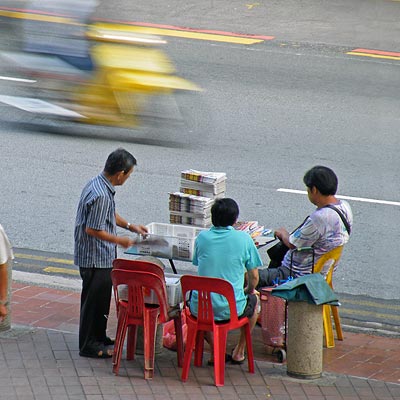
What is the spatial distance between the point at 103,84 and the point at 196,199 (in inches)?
230

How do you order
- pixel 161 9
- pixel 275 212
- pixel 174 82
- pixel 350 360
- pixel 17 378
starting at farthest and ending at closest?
pixel 161 9
pixel 174 82
pixel 275 212
pixel 350 360
pixel 17 378

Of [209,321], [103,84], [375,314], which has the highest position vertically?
[103,84]

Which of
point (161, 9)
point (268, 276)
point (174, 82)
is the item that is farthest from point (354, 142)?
point (161, 9)

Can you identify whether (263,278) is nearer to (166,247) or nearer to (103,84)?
(166,247)

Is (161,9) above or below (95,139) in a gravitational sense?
above

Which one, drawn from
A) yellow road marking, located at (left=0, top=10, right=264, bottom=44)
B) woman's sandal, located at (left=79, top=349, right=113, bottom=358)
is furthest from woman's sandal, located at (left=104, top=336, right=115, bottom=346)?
yellow road marking, located at (left=0, top=10, right=264, bottom=44)

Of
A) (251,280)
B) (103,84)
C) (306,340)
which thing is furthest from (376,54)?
(306,340)

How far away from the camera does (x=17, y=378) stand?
7.62 metres

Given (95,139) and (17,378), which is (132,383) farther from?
Result: (95,139)

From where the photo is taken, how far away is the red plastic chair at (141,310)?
25.5 ft

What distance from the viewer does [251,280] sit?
26.5 ft

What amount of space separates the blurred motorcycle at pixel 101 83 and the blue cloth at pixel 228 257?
268 inches

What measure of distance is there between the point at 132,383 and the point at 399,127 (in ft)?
28.1

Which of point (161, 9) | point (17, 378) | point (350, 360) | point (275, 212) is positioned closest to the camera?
point (17, 378)
